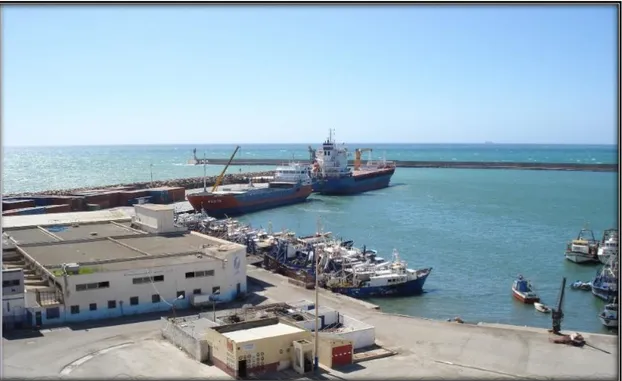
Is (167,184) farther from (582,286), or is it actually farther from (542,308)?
(542,308)

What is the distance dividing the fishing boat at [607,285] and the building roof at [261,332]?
15669 millimetres

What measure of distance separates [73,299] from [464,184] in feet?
253

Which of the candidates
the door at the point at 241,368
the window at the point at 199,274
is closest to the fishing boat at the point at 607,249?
the window at the point at 199,274

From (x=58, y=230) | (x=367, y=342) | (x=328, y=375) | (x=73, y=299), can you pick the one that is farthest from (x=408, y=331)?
(x=58, y=230)

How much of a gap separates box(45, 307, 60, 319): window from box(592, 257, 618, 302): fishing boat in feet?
67.9

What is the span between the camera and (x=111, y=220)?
31.3 m

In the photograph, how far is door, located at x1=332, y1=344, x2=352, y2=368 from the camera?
15265 mm

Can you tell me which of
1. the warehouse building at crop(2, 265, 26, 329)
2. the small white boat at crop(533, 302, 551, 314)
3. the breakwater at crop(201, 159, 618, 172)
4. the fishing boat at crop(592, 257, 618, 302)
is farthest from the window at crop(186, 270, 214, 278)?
the breakwater at crop(201, 159, 618, 172)

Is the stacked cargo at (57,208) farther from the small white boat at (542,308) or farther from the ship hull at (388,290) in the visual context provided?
the small white boat at (542,308)

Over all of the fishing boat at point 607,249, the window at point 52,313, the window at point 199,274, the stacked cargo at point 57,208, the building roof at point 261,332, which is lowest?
the fishing boat at point 607,249

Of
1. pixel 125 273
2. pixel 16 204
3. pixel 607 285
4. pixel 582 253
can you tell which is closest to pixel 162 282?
pixel 125 273

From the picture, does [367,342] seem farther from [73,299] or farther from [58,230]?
[58,230]

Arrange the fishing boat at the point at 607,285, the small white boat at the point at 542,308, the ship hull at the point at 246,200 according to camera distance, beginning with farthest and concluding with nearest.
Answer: the ship hull at the point at 246,200 → the fishing boat at the point at 607,285 → the small white boat at the point at 542,308

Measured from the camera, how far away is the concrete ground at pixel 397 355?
1468cm
